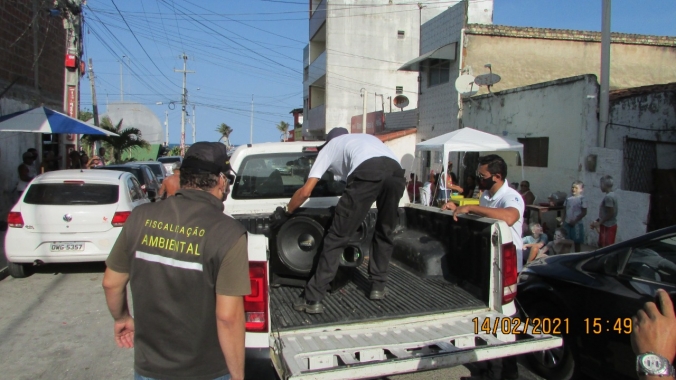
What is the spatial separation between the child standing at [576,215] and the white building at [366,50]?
76.1 feet

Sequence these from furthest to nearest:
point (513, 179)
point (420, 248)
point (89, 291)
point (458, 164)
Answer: point (458, 164) → point (513, 179) → point (89, 291) → point (420, 248)

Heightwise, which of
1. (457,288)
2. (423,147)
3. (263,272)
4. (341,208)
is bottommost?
(457,288)

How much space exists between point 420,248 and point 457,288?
1.99 ft

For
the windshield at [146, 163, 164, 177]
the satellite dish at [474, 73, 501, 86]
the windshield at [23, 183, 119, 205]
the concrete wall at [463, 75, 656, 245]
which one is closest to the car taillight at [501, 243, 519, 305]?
the windshield at [23, 183, 119, 205]

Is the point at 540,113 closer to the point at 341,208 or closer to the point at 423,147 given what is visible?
the point at 423,147

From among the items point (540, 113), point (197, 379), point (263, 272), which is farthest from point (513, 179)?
point (197, 379)

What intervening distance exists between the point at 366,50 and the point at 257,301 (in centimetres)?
3107

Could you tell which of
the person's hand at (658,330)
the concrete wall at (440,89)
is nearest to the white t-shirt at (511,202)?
the person's hand at (658,330)

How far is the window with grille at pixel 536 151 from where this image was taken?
11805 mm

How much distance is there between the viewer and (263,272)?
294 cm

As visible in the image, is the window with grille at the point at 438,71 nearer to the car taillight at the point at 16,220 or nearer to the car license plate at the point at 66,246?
the car license plate at the point at 66,246

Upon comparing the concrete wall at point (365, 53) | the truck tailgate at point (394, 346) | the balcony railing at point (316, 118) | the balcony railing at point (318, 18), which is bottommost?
the truck tailgate at point (394, 346)

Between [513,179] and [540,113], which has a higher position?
[540,113]

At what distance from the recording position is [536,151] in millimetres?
12141
